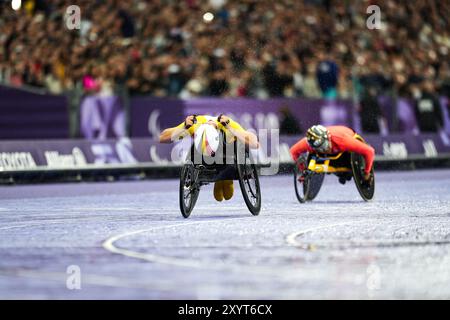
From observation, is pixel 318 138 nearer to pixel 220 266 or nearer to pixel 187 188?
pixel 187 188

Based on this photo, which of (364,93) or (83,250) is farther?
(364,93)

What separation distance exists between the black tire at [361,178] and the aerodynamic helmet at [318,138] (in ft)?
1.61

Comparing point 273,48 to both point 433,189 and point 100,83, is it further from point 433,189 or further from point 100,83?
point 433,189

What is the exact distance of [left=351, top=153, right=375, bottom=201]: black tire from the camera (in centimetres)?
1873

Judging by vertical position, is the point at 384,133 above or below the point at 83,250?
above

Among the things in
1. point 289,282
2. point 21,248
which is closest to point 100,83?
point 21,248

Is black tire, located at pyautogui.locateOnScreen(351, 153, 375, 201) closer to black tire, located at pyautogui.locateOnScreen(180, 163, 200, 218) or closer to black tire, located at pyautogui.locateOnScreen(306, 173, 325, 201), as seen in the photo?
black tire, located at pyautogui.locateOnScreen(306, 173, 325, 201)

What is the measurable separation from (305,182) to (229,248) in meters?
7.58

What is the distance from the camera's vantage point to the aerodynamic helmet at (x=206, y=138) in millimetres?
15211

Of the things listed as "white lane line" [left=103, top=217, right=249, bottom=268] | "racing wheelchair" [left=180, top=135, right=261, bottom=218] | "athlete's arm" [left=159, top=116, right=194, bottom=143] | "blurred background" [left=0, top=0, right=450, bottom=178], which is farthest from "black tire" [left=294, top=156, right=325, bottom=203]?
"blurred background" [left=0, top=0, right=450, bottom=178]

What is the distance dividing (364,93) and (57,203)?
1348 centimetres

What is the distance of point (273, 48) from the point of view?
30266 millimetres

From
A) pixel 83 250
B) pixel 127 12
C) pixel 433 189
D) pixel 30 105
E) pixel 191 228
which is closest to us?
pixel 83 250
